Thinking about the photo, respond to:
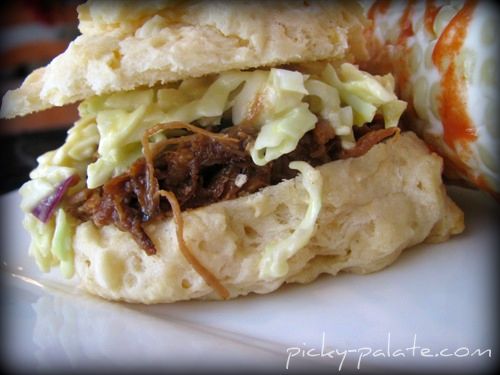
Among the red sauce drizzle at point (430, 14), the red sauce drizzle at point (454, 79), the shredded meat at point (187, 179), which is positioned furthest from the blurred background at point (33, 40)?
the red sauce drizzle at point (454, 79)

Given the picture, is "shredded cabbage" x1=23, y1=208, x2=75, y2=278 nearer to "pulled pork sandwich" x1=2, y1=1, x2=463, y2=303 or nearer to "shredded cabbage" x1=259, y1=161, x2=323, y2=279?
"pulled pork sandwich" x1=2, y1=1, x2=463, y2=303

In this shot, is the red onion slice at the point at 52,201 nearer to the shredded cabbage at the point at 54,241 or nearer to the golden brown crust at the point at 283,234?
the shredded cabbage at the point at 54,241

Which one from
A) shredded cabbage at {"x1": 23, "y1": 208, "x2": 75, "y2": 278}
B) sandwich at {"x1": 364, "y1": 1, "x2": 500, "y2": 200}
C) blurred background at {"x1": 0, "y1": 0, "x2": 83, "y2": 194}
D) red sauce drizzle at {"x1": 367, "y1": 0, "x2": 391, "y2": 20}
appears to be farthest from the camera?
blurred background at {"x1": 0, "y1": 0, "x2": 83, "y2": 194}

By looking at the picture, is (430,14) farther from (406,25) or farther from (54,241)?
(54,241)

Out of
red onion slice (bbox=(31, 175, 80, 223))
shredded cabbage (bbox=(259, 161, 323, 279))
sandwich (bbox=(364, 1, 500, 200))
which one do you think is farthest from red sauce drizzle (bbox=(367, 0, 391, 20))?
red onion slice (bbox=(31, 175, 80, 223))

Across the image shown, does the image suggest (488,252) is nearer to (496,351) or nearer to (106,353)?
(496,351)

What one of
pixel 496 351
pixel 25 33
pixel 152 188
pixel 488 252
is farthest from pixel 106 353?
pixel 25 33

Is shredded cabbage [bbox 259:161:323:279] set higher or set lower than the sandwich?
lower
